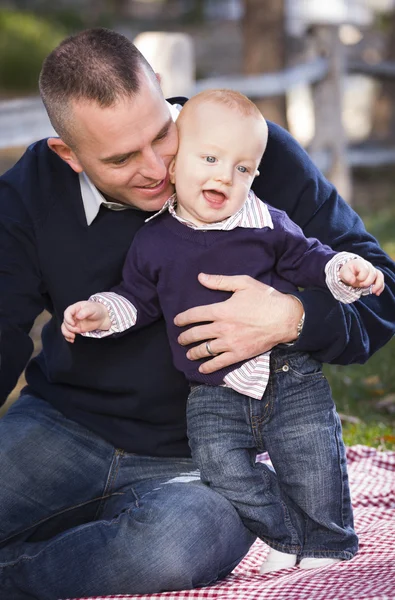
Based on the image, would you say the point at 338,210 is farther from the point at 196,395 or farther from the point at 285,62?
the point at 285,62

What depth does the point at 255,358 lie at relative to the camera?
2.71 meters

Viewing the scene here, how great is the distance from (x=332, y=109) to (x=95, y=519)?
22.4 ft

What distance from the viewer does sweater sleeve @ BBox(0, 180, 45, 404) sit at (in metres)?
2.99

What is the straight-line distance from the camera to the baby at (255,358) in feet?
8.72

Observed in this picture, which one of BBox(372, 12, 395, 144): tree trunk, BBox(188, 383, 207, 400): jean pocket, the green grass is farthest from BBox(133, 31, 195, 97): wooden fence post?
BBox(372, 12, 395, 144): tree trunk

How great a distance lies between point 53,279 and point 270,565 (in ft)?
3.40

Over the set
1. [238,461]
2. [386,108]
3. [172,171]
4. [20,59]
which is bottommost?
[386,108]

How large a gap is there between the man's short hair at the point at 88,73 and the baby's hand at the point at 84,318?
529 mm

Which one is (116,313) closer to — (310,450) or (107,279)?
(107,279)

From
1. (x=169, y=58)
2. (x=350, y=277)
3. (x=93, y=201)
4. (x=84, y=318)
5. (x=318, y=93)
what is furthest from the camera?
(x=318, y=93)

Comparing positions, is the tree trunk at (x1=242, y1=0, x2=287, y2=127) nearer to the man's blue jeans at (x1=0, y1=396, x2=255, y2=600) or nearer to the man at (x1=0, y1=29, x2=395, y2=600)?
the man at (x1=0, y1=29, x2=395, y2=600)

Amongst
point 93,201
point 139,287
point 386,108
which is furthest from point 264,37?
point 139,287

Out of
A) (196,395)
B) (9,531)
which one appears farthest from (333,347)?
(9,531)

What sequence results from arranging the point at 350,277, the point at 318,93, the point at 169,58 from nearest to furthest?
the point at 350,277 → the point at 169,58 → the point at 318,93
